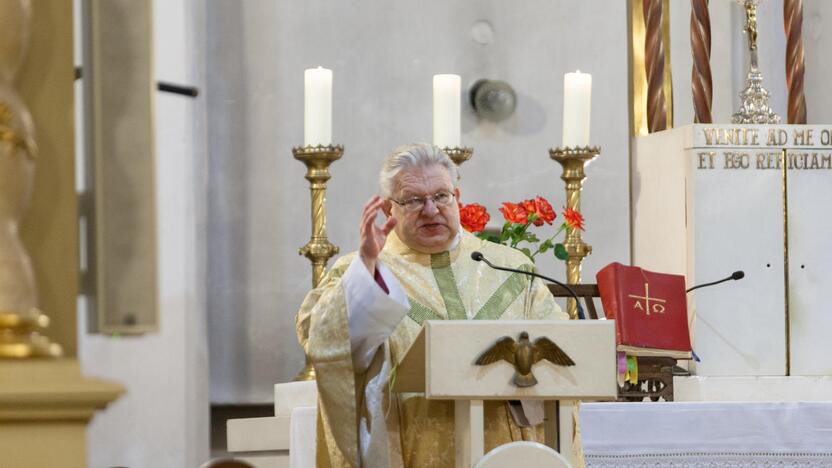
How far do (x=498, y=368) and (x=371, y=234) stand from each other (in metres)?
0.56

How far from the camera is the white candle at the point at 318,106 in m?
5.29

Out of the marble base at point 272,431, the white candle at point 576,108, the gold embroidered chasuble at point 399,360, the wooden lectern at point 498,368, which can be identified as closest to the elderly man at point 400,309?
the gold embroidered chasuble at point 399,360

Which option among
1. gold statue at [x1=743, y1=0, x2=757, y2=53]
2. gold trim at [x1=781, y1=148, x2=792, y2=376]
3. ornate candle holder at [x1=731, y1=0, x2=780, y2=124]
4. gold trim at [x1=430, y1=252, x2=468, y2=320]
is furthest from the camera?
gold statue at [x1=743, y1=0, x2=757, y2=53]

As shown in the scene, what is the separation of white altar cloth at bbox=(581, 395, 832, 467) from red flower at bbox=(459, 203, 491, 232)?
72cm

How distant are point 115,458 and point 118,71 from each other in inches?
136

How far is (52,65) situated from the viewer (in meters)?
2.18

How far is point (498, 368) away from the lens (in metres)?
3.58

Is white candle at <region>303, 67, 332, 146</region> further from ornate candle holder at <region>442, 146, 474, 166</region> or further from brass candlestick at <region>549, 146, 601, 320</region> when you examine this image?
brass candlestick at <region>549, 146, 601, 320</region>

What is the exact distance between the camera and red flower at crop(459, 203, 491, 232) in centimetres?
519

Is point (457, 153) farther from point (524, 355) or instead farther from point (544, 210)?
point (524, 355)

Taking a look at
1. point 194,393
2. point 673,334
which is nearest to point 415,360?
point 673,334

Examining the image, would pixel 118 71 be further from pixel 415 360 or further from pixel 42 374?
pixel 415 360

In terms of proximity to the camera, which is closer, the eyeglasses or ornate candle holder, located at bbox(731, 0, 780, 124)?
the eyeglasses

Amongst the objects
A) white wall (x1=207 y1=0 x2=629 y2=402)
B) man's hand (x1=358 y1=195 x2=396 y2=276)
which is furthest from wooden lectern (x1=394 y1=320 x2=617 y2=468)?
white wall (x1=207 y1=0 x2=629 y2=402)
